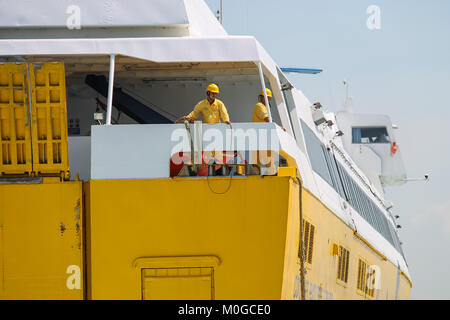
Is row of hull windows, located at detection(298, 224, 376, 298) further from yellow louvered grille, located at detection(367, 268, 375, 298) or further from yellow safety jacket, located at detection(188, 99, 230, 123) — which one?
yellow safety jacket, located at detection(188, 99, 230, 123)

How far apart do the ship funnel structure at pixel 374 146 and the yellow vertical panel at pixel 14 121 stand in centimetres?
2115

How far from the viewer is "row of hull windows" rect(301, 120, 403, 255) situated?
16266 mm

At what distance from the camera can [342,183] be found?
1989 cm

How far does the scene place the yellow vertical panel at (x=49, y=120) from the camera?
471 inches

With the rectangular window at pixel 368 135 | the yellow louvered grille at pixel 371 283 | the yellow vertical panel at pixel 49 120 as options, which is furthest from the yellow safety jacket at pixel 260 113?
the rectangular window at pixel 368 135

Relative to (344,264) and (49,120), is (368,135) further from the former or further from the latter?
(49,120)

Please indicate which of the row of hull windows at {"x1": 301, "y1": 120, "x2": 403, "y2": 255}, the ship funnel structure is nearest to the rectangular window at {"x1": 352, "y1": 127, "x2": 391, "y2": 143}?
the ship funnel structure

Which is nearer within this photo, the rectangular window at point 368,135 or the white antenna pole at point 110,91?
the white antenna pole at point 110,91

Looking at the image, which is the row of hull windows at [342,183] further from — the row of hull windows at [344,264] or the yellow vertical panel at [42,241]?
the yellow vertical panel at [42,241]

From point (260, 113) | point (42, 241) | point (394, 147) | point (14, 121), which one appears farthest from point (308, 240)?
point (394, 147)

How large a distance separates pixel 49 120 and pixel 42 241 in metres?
1.65

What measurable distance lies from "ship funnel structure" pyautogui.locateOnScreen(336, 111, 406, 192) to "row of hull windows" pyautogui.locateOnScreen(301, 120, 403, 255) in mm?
3786

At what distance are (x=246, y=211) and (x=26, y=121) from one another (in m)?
3.24

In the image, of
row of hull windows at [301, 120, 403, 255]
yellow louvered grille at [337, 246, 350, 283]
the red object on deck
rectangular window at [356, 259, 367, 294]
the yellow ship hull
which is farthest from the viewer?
the red object on deck
